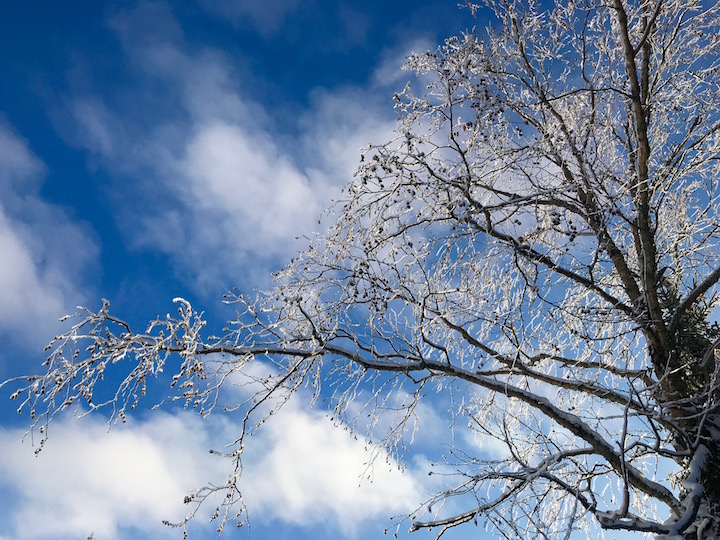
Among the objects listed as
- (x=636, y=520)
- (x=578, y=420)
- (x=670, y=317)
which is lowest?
(x=636, y=520)

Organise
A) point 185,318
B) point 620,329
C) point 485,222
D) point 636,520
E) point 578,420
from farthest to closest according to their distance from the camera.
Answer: point 620,329, point 485,222, point 578,420, point 185,318, point 636,520

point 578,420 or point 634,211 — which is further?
point 634,211

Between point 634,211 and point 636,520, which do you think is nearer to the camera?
point 636,520

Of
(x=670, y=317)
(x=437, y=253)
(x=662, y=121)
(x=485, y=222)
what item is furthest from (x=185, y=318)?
(x=662, y=121)

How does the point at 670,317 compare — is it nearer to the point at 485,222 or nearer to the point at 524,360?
the point at 524,360

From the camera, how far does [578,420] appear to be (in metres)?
5.21

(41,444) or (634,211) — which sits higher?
(634,211)

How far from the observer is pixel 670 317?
243 inches

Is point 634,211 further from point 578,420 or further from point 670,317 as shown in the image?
point 578,420

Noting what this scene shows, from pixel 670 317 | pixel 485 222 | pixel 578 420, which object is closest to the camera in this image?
pixel 578 420

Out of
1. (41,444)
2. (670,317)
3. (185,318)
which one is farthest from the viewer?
(670,317)

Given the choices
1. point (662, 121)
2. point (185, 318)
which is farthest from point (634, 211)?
point (185, 318)

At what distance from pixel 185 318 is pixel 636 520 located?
3723 millimetres

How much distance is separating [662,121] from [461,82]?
3.13 metres
